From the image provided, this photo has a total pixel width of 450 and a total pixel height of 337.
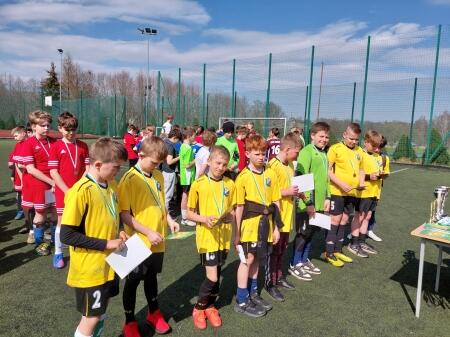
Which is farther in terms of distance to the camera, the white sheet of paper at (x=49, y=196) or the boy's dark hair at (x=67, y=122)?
the white sheet of paper at (x=49, y=196)

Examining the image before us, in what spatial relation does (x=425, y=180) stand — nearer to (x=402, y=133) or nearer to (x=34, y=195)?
(x=402, y=133)

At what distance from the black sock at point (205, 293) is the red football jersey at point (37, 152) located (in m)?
2.71

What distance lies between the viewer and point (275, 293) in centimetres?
378

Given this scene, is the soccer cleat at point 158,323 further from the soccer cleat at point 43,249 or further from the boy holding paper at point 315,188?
the soccer cleat at point 43,249

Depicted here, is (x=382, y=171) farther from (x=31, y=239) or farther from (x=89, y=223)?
(x=31, y=239)

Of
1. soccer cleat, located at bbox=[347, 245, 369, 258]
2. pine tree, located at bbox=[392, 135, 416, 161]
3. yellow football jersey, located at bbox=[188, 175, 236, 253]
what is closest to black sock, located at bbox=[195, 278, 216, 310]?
yellow football jersey, located at bbox=[188, 175, 236, 253]

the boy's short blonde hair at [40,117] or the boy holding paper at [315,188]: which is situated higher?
the boy's short blonde hair at [40,117]

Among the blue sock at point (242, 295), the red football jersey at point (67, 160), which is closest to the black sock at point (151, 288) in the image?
the blue sock at point (242, 295)

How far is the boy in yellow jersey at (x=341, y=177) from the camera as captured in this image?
4633 millimetres

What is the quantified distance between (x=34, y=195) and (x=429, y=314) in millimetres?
4904

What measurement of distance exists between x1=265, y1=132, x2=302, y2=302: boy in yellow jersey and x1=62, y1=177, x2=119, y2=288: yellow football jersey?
5.90 feet

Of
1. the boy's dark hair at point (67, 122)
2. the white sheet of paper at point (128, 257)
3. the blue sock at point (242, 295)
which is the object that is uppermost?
the boy's dark hair at point (67, 122)

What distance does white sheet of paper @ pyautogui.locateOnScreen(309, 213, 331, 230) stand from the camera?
3.96 m

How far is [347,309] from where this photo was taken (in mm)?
3602
